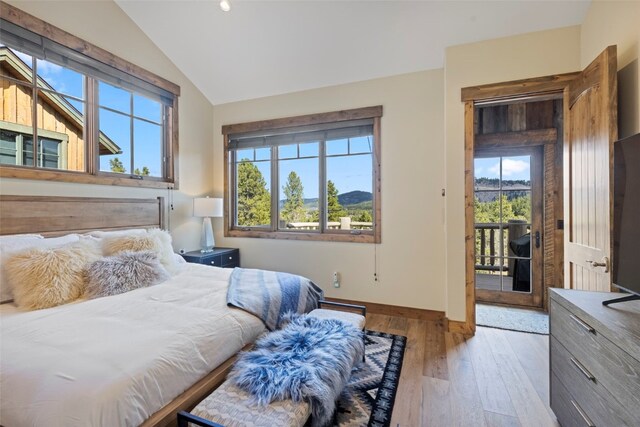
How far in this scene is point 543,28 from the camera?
8.32ft

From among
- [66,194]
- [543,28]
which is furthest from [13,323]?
[543,28]

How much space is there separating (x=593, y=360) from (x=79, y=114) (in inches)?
161

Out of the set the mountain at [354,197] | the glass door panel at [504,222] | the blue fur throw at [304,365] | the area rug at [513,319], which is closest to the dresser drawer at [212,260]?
the mountain at [354,197]

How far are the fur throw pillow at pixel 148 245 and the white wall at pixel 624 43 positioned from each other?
11.6 feet

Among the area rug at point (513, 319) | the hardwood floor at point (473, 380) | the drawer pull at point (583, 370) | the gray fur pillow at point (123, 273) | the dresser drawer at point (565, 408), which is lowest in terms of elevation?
the hardwood floor at point (473, 380)

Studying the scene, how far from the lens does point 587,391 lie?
4.33 ft

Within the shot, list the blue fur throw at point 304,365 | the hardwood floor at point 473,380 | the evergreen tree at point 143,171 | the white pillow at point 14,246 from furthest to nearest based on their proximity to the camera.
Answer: the evergreen tree at point 143,171, the white pillow at point 14,246, the hardwood floor at point 473,380, the blue fur throw at point 304,365

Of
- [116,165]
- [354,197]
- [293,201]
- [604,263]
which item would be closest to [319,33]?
[354,197]

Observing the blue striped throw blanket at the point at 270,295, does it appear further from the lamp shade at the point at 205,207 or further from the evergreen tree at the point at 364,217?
the lamp shade at the point at 205,207

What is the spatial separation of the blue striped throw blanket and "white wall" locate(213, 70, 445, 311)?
3.46 feet

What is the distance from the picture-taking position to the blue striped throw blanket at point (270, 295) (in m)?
1.90

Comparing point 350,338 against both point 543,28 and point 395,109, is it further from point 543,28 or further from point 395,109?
point 543,28

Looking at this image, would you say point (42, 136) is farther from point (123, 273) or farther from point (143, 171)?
point (123, 273)

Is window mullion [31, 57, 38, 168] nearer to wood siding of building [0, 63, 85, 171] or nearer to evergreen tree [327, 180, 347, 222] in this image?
wood siding of building [0, 63, 85, 171]
